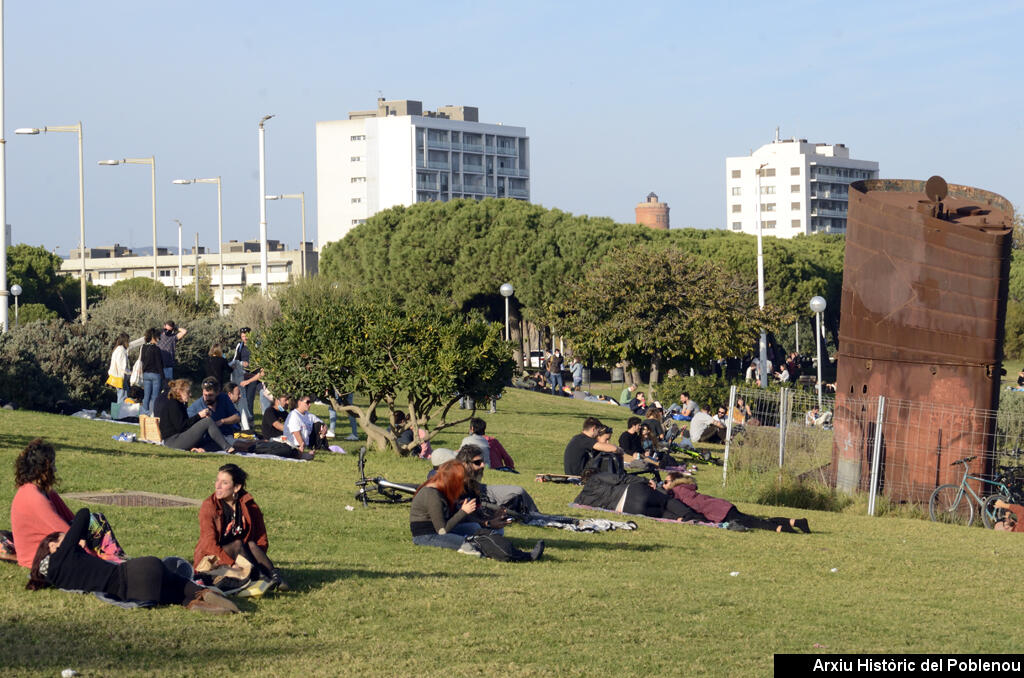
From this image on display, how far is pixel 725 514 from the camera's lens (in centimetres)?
1341

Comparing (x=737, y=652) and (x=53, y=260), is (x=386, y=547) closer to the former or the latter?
(x=737, y=652)

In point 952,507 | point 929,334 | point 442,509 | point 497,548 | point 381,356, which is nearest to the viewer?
point 497,548

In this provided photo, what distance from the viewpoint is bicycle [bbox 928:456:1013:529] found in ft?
52.3

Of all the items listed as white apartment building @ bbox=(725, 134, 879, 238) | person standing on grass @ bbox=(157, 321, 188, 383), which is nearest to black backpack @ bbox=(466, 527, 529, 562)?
→ person standing on grass @ bbox=(157, 321, 188, 383)

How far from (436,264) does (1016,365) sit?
32.5 metres

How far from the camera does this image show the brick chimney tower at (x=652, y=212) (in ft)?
523

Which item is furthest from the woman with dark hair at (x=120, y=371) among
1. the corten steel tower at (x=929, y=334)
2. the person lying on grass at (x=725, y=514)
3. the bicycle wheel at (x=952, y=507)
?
the bicycle wheel at (x=952, y=507)

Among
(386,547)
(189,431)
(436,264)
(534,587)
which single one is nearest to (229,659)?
(534,587)

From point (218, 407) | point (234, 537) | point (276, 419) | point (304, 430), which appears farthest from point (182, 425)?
point (234, 537)

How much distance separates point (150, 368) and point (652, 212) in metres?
142

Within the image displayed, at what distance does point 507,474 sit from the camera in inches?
681

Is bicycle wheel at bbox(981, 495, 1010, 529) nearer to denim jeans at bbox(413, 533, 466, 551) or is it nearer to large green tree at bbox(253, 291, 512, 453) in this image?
large green tree at bbox(253, 291, 512, 453)

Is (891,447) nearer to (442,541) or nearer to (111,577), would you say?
(442,541)

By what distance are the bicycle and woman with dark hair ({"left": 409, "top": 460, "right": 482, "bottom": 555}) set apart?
795 cm
